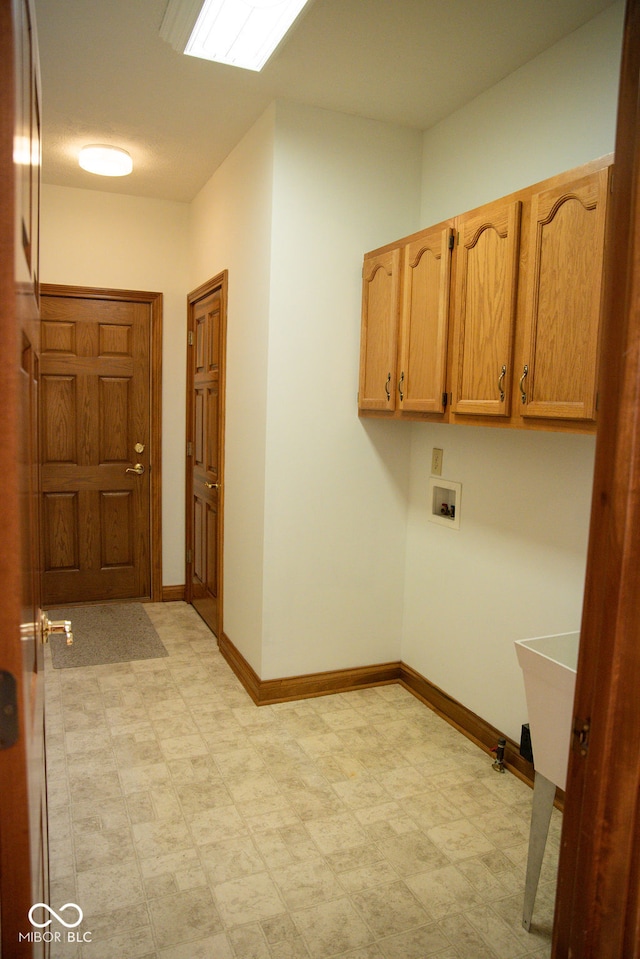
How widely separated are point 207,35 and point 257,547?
2.11m

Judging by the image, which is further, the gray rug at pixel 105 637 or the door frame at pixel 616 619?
the gray rug at pixel 105 637

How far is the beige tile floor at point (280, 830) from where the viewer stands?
1.82 meters

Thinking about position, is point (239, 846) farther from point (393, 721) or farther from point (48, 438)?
point (48, 438)

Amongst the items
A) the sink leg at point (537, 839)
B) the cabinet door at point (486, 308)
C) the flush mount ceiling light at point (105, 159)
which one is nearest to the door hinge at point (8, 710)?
the sink leg at point (537, 839)

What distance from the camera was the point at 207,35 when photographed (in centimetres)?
237

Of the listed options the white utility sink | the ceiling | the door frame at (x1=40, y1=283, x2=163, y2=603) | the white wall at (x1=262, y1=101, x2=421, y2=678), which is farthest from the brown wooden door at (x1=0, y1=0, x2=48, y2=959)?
the door frame at (x1=40, y1=283, x2=163, y2=603)

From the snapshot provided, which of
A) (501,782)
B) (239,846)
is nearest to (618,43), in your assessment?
(501,782)

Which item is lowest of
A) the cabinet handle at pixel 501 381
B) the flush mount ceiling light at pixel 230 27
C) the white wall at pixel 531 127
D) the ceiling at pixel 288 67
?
the cabinet handle at pixel 501 381

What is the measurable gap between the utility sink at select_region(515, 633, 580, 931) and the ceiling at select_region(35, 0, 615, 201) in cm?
210

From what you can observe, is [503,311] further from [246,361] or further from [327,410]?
[246,361]

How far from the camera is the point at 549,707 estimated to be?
180cm

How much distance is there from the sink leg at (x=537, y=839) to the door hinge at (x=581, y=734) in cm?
98

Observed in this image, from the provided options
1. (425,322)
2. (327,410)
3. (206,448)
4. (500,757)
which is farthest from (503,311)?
(206,448)

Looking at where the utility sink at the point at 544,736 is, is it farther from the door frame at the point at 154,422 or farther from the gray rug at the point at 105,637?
the door frame at the point at 154,422
